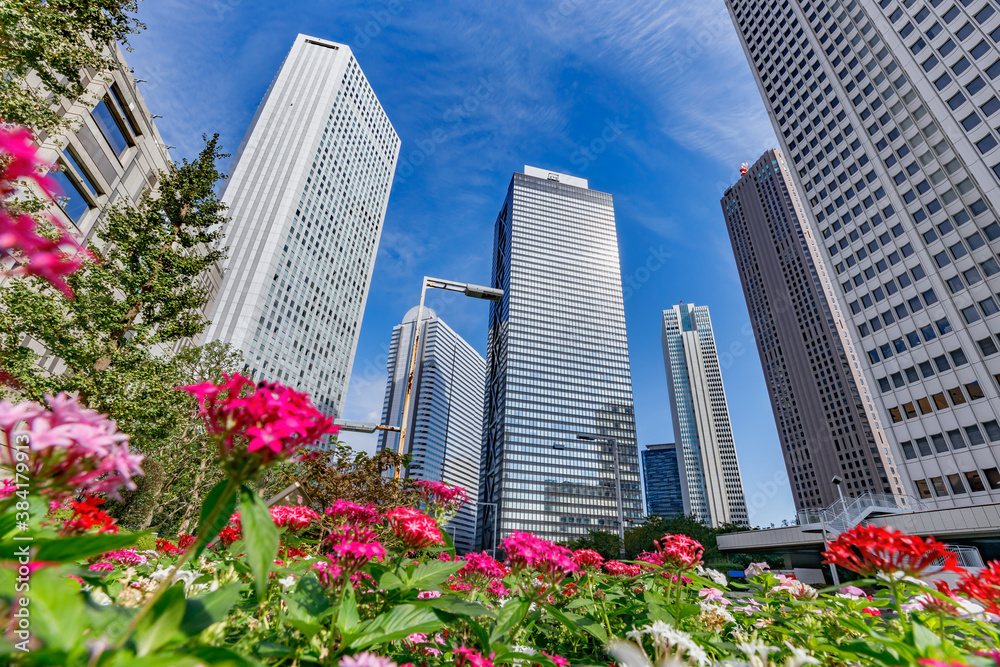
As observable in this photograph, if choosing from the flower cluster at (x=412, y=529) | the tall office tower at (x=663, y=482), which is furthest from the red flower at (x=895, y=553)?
the tall office tower at (x=663, y=482)

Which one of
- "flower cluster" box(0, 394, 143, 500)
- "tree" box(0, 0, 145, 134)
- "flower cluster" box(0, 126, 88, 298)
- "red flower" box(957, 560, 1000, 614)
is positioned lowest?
"red flower" box(957, 560, 1000, 614)

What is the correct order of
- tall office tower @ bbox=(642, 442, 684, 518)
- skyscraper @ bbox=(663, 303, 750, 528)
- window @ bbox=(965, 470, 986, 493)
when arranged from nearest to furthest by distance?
window @ bbox=(965, 470, 986, 493)
skyscraper @ bbox=(663, 303, 750, 528)
tall office tower @ bbox=(642, 442, 684, 518)

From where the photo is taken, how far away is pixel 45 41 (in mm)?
7363

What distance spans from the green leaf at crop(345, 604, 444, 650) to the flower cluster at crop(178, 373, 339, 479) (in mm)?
748

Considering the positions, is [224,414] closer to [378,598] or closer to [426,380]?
[378,598]

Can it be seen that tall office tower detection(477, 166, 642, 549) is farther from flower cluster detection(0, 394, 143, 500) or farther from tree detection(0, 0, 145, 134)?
flower cluster detection(0, 394, 143, 500)

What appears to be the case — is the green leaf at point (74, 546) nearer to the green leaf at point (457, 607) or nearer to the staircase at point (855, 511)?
the green leaf at point (457, 607)

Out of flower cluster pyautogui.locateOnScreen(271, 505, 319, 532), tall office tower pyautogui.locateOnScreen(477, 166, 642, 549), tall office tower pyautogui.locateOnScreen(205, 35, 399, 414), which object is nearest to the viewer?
flower cluster pyautogui.locateOnScreen(271, 505, 319, 532)

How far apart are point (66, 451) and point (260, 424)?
0.53 metres

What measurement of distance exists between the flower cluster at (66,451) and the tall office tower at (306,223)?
187 ft

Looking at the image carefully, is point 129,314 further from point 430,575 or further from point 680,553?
point 680,553

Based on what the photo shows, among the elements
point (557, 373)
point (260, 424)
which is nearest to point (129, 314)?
point (260, 424)

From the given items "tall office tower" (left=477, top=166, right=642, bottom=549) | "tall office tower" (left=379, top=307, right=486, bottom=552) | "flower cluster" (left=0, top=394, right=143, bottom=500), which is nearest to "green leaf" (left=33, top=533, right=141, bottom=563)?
"flower cluster" (left=0, top=394, right=143, bottom=500)

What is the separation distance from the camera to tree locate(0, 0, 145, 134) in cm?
701
